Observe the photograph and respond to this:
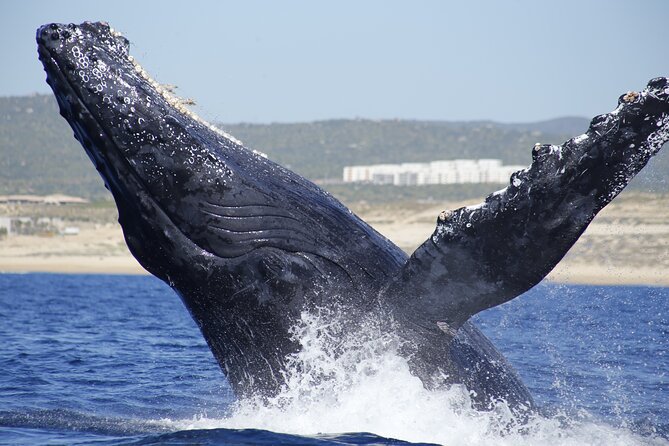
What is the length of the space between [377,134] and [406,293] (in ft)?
443

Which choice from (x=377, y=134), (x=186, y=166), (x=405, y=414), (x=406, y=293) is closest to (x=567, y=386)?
(x=405, y=414)

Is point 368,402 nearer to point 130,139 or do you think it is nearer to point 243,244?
point 243,244

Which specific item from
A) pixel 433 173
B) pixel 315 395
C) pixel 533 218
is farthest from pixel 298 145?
pixel 533 218

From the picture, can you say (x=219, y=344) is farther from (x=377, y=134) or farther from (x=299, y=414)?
(x=377, y=134)

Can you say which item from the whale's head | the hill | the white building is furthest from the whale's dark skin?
the hill

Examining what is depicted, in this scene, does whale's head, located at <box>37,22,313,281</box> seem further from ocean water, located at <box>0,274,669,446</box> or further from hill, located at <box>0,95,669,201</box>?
hill, located at <box>0,95,669,201</box>

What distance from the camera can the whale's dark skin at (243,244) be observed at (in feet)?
21.3

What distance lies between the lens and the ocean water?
688 centimetres

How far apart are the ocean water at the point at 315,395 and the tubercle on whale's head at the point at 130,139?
126cm

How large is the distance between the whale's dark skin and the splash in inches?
3.6

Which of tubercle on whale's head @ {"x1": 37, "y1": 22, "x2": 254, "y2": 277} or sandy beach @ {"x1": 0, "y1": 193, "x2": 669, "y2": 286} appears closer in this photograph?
tubercle on whale's head @ {"x1": 37, "y1": 22, "x2": 254, "y2": 277}

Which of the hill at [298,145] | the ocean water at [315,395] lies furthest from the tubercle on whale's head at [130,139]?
the hill at [298,145]

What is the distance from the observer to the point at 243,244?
6754 mm

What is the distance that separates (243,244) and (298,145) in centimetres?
12640
